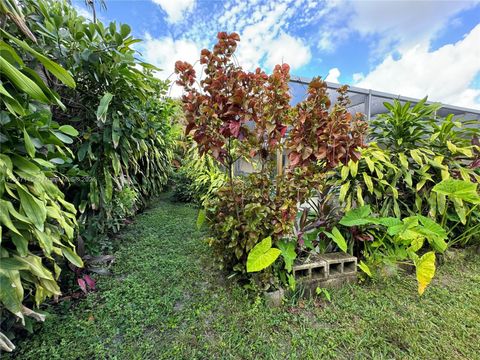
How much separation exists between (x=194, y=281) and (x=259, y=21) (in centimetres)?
246

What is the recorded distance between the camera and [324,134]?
138 centimetres

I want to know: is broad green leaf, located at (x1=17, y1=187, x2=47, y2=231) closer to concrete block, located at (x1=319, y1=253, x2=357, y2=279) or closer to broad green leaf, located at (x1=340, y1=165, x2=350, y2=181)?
concrete block, located at (x1=319, y1=253, x2=357, y2=279)

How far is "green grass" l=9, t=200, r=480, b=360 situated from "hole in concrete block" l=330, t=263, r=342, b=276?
0.38 feet

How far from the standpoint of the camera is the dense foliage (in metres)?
0.86

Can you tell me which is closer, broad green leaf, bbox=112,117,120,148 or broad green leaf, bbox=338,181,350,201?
broad green leaf, bbox=112,117,120,148

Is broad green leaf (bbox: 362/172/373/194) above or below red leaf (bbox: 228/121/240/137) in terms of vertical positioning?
below

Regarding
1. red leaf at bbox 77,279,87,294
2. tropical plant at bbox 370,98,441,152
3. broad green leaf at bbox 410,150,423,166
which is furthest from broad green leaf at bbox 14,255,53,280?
tropical plant at bbox 370,98,441,152

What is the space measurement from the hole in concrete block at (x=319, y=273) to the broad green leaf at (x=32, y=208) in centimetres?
159

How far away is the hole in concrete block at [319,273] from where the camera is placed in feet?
5.17

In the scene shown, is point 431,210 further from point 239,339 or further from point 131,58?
point 131,58

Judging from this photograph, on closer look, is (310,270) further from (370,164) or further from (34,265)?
(34,265)

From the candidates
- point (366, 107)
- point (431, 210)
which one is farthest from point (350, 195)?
point (366, 107)

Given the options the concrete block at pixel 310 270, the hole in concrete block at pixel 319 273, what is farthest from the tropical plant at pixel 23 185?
the hole in concrete block at pixel 319 273

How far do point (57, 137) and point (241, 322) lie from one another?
1.39 meters
